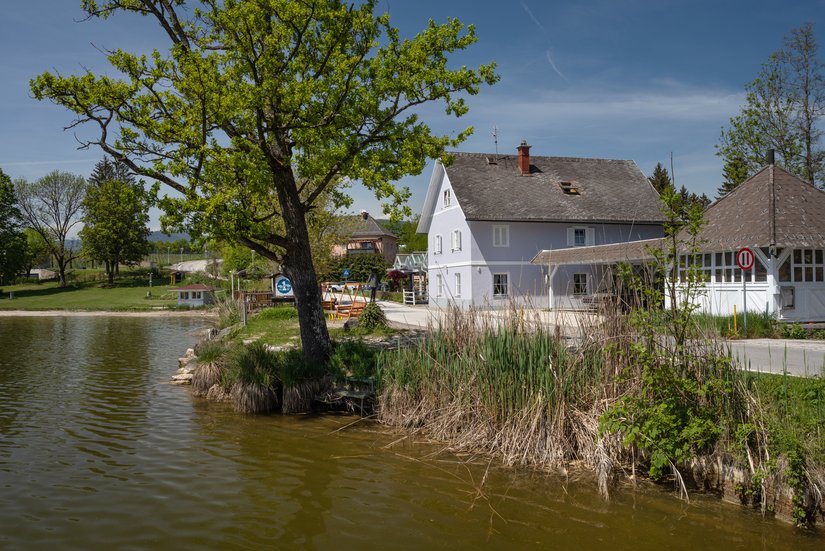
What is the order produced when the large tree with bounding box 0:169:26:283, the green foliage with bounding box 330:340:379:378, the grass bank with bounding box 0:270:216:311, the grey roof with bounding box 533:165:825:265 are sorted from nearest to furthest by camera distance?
the green foliage with bounding box 330:340:379:378 < the grey roof with bounding box 533:165:825:265 < the grass bank with bounding box 0:270:216:311 < the large tree with bounding box 0:169:26:283

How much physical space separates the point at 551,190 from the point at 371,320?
19.6 meters

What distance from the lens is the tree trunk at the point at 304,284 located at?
12.6 meters

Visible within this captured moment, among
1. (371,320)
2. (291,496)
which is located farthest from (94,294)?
(291,496)

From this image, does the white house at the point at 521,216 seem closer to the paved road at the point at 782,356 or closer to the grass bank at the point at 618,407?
the paved road at the point at 782,356

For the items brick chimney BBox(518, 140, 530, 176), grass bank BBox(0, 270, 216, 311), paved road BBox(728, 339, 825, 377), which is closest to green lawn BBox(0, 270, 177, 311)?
grass bank BBox(0, 270, 216, 311)

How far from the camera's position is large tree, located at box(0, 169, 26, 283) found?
182 feet

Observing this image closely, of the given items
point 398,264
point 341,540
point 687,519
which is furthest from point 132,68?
point 398,264

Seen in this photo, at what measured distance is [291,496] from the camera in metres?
7.08

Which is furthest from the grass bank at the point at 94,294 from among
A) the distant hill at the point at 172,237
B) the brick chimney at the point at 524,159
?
the brick chimney at the point at 524,159

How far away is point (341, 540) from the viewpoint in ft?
19.4

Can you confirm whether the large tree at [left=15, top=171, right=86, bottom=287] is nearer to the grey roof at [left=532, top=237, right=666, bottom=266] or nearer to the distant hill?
the distant hill

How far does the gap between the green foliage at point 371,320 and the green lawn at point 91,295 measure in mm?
27312

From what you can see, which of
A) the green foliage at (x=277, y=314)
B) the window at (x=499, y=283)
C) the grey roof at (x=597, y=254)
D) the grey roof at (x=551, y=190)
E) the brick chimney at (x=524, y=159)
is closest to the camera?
the grey roof at (x=597, y=254)

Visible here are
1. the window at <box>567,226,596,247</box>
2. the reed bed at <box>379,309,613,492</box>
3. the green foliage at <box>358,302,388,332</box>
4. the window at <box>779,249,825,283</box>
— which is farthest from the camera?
the window at <box>567,226,596,247</box>
